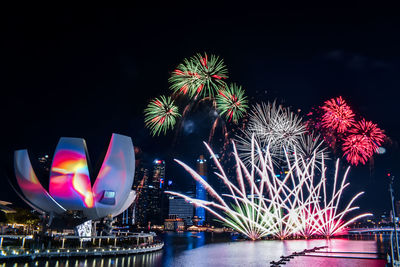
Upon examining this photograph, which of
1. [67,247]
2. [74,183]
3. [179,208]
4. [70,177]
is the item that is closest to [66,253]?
[67,247]

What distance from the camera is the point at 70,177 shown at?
21938 millimetres

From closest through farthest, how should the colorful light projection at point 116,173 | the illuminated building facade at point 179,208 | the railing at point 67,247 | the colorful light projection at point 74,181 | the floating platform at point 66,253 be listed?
1. the floating platform at point 66,253
2. the railing at point 67,247
3. the colorful light projection at point 74,181
4. the colorful light projection at point 116,173
5. the illuminated building facade at point 179,208

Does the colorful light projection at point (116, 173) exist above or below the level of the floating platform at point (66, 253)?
above

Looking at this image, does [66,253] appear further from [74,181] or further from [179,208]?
[179,208]

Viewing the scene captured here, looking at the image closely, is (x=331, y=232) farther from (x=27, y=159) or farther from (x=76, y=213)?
(x=27, y=159)

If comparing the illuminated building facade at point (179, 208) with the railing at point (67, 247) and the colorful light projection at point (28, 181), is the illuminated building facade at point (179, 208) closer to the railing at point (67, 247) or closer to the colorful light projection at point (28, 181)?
the colorful light projection at point (28, 181)

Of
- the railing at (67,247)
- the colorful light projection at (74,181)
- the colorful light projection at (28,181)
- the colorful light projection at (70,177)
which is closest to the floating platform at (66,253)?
the railing at (67,247)

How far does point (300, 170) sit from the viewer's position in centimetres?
3288

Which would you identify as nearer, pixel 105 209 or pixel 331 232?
pixel 105 209

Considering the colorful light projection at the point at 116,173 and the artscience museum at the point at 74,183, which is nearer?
the artscience museum at the point at 74,183

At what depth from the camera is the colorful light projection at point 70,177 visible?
21.8 metres

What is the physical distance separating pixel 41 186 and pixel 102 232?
614 centimetres

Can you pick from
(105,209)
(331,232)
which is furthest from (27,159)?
(331,232)

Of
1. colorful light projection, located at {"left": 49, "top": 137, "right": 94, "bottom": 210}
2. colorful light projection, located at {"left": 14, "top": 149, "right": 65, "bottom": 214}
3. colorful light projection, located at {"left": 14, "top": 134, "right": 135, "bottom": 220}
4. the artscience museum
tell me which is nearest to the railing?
the artscience museum
